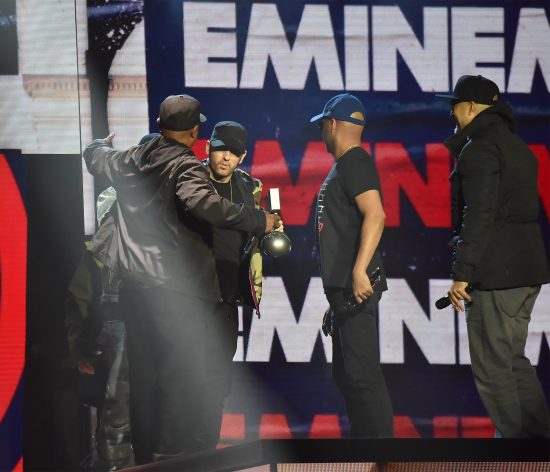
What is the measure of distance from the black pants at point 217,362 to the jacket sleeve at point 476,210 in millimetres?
894

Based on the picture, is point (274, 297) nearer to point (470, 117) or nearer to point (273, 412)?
point (273, 412)

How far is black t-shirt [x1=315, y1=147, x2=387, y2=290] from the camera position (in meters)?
3.61

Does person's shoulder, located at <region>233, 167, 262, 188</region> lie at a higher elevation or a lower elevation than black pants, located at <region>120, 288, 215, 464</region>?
higher

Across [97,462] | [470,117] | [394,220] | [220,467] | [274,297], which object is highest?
[470,117]

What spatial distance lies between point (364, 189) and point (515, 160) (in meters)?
0.55

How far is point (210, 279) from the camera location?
341 centimetres

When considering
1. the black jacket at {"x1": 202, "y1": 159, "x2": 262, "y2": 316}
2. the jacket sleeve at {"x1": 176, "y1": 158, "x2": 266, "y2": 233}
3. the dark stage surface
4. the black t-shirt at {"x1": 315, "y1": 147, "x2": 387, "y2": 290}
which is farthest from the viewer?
the black jacket at {"x1": 202, "y1": 159, "x2": 262, "y2": 316}

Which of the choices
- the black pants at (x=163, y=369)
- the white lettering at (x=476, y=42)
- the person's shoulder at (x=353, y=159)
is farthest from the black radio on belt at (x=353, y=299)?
the white lettering at (x=476, y=42)

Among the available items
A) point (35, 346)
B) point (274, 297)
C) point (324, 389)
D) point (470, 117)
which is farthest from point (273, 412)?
point (470, 117)

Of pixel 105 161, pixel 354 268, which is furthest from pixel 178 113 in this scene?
pixel 354 268

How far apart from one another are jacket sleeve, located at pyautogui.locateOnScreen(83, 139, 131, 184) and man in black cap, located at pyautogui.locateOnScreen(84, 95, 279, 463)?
0.01m

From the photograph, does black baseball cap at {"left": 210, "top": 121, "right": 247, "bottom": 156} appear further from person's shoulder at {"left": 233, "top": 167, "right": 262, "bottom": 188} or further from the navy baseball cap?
the navy baseball cap

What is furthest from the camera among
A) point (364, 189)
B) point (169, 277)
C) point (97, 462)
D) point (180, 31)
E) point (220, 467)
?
point (180, 31)

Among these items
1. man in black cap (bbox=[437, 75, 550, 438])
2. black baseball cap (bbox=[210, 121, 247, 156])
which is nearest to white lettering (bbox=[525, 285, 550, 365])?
man in black cap (bbox=[437, 75, 550, 438])
